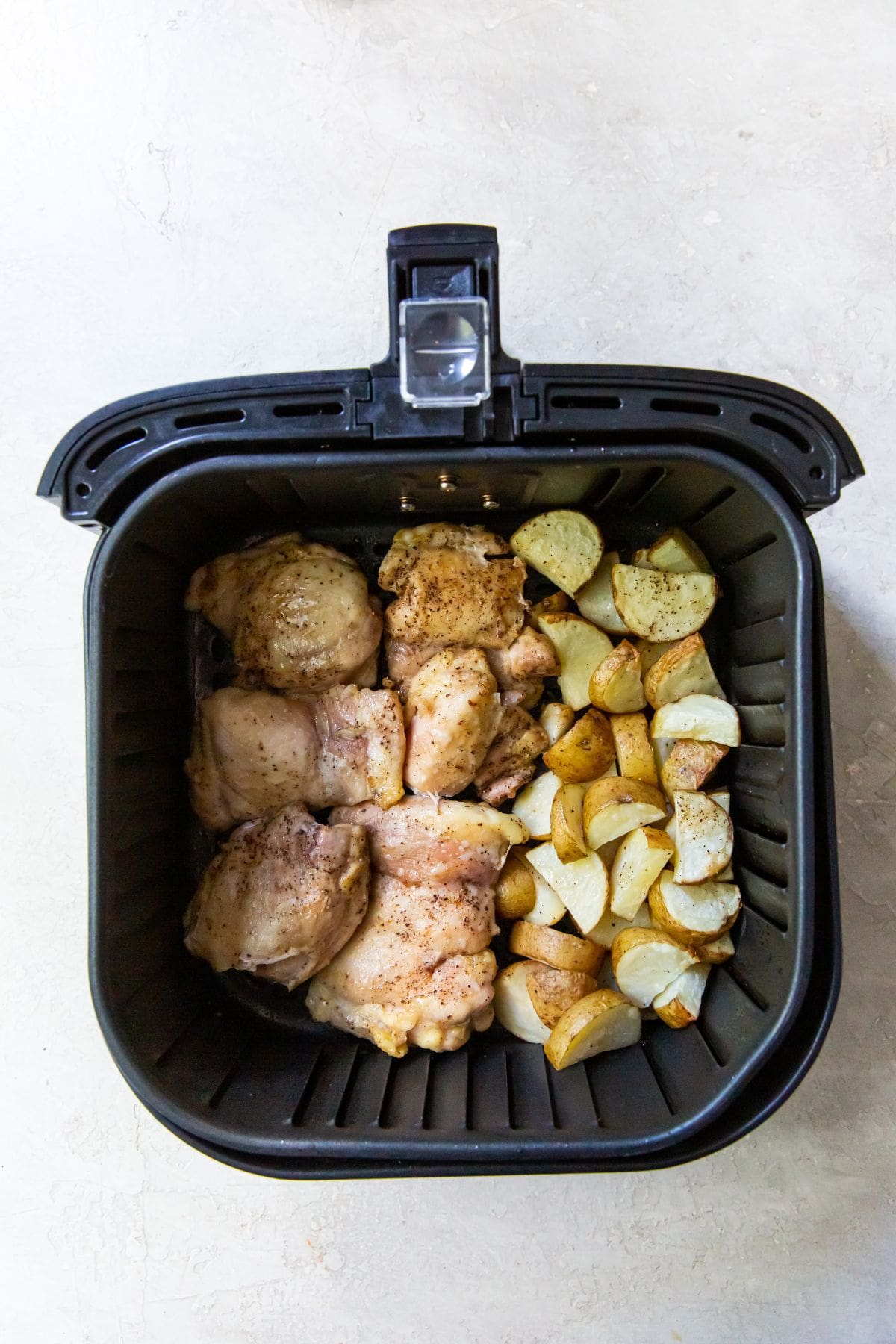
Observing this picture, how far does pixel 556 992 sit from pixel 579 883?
0.11 m

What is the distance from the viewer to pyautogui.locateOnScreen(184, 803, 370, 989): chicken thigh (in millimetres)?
903

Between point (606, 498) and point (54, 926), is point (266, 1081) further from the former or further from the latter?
point (606, 498)

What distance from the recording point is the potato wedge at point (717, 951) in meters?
0.91

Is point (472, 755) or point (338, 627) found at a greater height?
point (338, 627)


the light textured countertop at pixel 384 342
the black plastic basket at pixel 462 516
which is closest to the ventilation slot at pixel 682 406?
the black plastic basket at pixel 462 516

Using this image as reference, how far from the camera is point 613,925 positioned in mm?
955

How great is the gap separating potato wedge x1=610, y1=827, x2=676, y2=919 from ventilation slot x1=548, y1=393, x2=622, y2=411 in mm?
408

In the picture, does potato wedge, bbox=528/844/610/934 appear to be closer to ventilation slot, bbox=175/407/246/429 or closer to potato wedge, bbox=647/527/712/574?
potato wedge, bbox=647/527/712/574

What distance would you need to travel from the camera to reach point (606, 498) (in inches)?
36.2

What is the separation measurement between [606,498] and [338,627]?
293 mm

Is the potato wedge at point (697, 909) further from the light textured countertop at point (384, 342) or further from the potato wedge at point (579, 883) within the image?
the light textured countertop at point (384, 342)

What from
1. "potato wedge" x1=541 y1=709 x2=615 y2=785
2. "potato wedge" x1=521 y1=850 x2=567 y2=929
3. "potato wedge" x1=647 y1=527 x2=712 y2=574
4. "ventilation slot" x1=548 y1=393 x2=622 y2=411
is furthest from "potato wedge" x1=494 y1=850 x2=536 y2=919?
"ventilation slot" x1=548 y1=393 x2=622 y2=411

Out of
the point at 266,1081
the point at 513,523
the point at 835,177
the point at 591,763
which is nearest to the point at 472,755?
the point at 591,763

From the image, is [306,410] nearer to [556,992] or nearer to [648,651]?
[648,651]
